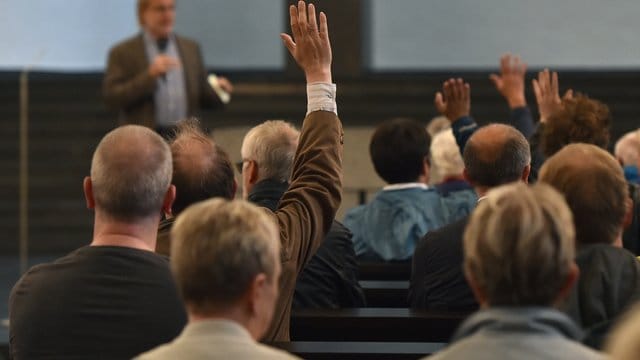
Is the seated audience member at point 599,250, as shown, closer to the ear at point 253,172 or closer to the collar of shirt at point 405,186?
the ear at point 253,172

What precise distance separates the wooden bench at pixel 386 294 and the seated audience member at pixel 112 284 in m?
1.69

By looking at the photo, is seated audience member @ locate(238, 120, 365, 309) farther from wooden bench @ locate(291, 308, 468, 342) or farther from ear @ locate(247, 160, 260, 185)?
wooden bench @ locate(291, 308, 468, 342)

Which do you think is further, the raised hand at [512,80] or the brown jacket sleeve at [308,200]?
the raised hand at [512,80]

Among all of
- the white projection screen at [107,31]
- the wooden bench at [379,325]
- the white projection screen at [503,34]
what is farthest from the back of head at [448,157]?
the white projection screen at [503,34]

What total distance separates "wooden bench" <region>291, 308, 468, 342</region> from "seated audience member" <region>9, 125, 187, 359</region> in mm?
867

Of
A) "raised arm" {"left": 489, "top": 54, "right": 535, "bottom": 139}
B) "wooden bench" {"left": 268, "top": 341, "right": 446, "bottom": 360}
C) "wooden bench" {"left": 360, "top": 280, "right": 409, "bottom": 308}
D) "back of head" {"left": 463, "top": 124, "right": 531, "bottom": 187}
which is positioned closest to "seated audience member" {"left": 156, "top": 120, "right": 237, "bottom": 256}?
"wooden bench" {"left": 268, "top": 341, "right": 446, "bottom": 360}

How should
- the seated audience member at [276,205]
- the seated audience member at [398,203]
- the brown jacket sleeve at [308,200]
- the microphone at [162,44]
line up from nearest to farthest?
the brown jacket sleeve at [308,200]
the seated audience member at [276,205]
the seated audience member at [398,203]
the microphone at [162,44]

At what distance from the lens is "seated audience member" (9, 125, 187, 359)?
3486 millimetres

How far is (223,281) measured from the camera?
2715 millimetres

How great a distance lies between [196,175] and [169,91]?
5169mm

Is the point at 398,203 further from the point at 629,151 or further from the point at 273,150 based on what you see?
the point at 629,151

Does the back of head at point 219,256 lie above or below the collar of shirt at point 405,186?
above

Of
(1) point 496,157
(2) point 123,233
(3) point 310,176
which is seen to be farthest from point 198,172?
(1) point 496,157

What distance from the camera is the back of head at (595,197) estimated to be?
352 centimetres
